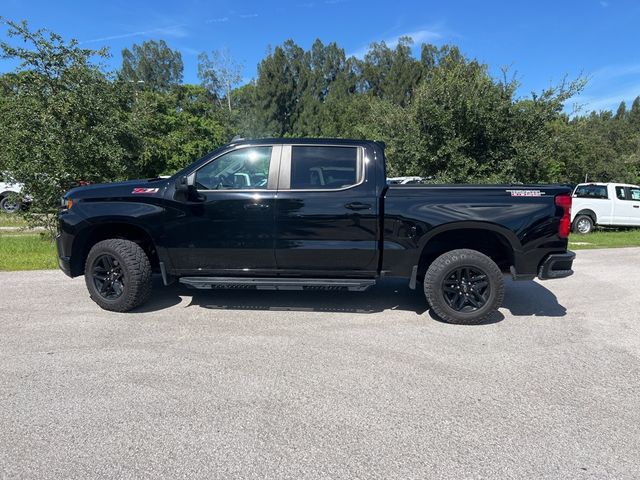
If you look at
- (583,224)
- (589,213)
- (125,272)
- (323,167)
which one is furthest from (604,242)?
(125,272)

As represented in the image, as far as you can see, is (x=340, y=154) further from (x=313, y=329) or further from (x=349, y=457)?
(x=349, y=457)

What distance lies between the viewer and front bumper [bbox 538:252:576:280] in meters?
4.71

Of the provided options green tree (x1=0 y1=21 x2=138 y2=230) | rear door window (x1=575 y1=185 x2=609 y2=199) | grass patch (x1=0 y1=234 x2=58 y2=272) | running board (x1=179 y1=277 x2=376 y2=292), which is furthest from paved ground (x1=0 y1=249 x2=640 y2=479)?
rear door window (x1=575 y1=185 x2=609 y2=199)

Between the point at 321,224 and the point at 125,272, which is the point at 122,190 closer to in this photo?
the point at 125,272

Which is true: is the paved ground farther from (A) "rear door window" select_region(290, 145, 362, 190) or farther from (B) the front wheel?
(A) "rear door window" select_region(290, 145, 362, 190)

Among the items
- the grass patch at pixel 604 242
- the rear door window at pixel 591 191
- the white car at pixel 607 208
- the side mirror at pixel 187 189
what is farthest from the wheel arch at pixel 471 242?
the rear door window at pixel 591 191

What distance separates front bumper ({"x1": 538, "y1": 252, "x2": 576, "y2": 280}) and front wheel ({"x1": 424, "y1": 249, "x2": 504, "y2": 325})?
19.3 inches

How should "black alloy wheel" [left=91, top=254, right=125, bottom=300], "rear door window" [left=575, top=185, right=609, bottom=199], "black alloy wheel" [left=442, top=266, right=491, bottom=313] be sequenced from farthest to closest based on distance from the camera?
"rear door window" [left=575, top=185, right=609, bottom=199]
"black alloy wheel" [left=91, top=254, right=125, bottom=300]
"black alloy wheel" [left=442, top=266, right=491, bottom=313]

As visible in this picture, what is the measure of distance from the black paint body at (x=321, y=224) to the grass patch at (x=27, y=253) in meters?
3.08

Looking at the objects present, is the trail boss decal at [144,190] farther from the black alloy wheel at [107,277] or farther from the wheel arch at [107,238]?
the black alloy wheel at [107,277]

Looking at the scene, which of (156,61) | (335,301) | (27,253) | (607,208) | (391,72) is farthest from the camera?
(156,61)

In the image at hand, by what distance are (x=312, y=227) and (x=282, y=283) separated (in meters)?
0.69

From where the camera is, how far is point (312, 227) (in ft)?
15.8

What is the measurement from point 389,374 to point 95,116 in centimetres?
857
